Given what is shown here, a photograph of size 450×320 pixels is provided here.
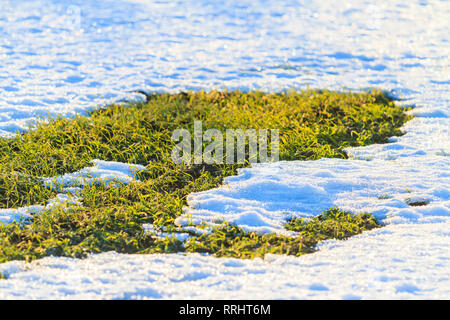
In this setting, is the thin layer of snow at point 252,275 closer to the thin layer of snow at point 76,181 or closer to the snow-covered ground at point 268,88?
the snow-covered ground at point 268,88

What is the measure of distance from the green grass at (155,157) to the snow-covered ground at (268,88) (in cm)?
20

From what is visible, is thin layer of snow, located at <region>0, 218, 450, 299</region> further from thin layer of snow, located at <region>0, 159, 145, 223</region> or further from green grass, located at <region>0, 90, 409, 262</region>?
thin layer of snow, located at <region>0, 159, 145, 223</region>

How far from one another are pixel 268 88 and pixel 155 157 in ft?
9.69

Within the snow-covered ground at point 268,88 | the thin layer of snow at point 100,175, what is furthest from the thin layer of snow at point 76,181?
the snow-covered ground at point 268,88

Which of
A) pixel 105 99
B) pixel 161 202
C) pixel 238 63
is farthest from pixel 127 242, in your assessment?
pixel 238 63

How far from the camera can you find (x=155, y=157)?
16.8ft

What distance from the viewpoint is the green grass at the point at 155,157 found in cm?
353

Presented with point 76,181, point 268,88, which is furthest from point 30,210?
point 268,88

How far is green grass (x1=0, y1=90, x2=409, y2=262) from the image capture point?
11.6 feet

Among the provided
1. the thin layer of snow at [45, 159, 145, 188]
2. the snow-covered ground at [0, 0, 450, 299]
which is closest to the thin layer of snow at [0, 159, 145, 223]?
the thin layer of snow at [45, 159, 145, 188]

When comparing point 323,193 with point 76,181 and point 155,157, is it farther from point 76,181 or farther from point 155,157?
point 76,181
